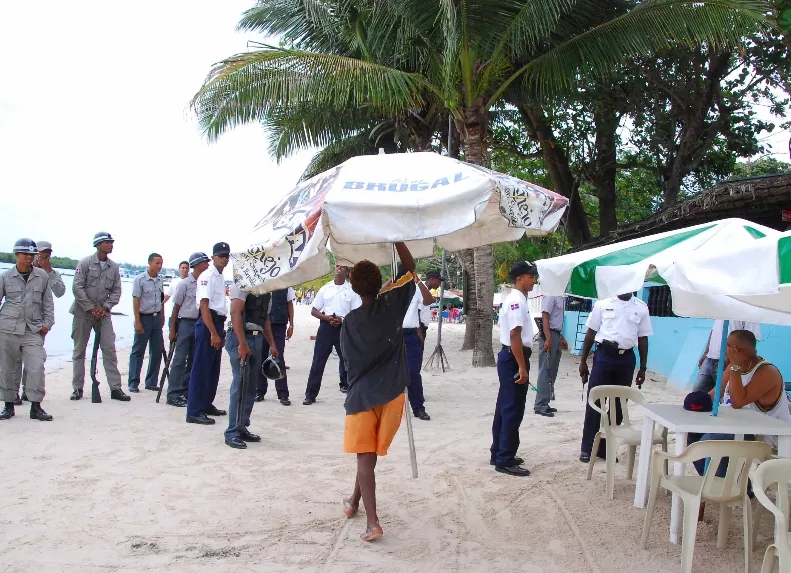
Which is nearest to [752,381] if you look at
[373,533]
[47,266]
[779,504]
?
[779,504]

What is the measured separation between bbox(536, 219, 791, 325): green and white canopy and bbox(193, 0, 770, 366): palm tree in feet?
22.0

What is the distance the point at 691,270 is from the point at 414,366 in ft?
17.6

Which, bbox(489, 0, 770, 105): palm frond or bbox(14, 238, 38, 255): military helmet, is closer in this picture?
bbox(14, 238, 38, 255): military helmet

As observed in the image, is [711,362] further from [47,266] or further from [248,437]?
[47,266]

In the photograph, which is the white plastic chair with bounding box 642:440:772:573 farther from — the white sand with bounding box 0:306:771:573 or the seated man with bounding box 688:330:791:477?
the seated man with bounding box 688:330:791:477

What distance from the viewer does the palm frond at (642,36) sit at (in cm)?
1059

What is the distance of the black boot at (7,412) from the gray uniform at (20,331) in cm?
7

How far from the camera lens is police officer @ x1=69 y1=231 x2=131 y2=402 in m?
8.69

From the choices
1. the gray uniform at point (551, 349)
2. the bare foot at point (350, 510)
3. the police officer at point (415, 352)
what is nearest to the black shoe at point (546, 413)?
the gray uniform at point (551, 349)

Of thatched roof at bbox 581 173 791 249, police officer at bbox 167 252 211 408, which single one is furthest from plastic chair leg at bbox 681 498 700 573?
thatched roof at bbox 581 173 791 249

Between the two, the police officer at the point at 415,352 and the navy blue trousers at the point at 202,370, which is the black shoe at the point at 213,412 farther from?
the police officer at the point at 415,352

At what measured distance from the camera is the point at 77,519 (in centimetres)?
471

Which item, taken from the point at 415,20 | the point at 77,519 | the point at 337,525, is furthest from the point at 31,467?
the point at 415,20

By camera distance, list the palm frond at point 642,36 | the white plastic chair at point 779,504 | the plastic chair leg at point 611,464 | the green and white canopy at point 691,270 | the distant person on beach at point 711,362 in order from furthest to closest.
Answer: the palm frond at point 642,36 → the distant person on beach at point 711,362 → the plastic chair leg at point 611,464 → the green and white canopy at point 691,270 → the white plastic chair at point 779,504
